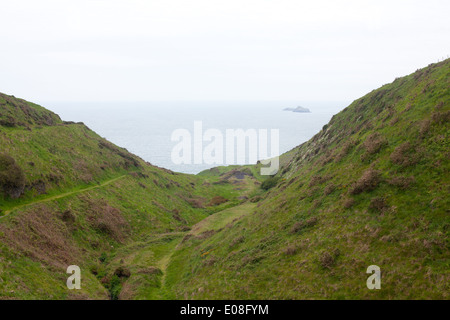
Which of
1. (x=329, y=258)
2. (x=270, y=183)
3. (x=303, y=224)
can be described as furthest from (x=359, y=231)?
(x=270, y=183)

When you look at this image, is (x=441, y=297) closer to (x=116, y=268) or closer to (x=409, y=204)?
(x=409, y=204)

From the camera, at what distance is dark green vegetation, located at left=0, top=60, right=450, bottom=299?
683 inches

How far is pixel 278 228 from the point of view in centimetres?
2741

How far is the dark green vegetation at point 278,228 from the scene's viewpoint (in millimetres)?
17344

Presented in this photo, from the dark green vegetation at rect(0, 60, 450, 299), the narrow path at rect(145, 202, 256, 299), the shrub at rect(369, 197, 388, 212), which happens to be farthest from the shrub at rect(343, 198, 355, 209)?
the narrow path at rect(145, 202, 256, 299)

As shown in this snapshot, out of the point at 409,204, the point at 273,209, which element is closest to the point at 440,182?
the point at 409,204

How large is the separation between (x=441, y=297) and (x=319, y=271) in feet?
22.8

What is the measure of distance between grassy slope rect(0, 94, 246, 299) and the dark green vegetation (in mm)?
209

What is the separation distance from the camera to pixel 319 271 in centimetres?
1872

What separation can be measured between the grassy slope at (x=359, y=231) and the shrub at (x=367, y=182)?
0.08 m

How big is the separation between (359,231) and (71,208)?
39.0 m

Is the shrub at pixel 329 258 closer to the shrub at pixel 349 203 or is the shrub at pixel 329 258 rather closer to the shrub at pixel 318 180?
the shrub at pixel 349 203

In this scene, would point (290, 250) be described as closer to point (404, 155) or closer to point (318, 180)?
point (318, 180)

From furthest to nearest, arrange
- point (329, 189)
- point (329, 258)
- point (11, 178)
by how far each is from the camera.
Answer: point (11, 178), point (329, 189), point (329, 258)
